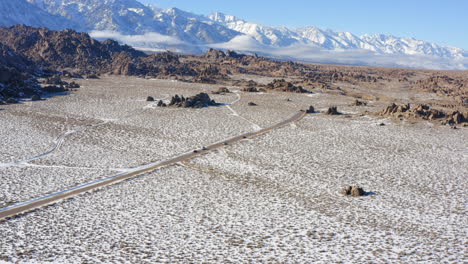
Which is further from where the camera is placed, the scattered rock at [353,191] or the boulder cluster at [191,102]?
the boulder cluster at [191,102]

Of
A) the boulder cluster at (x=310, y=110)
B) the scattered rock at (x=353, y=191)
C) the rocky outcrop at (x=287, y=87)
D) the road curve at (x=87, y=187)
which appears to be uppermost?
the rocky outcrop at (x=287, y=87)

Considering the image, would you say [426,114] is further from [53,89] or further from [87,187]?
[53,89]

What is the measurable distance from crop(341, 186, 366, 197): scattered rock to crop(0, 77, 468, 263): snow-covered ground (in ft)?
1.42

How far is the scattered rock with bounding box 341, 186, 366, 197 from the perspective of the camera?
15914 millimetres

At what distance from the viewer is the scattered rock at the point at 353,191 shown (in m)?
15.9

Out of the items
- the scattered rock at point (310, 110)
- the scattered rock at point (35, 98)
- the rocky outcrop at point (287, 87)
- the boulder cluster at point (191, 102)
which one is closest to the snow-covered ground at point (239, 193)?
the scattered rock at point (310, 110)

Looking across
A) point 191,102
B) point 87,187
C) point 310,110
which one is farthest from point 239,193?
point 191,102

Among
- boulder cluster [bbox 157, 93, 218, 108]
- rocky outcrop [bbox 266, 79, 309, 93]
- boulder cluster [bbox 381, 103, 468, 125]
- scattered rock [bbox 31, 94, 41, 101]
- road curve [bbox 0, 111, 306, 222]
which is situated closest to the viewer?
road curve [bbox 0, 111, 306, 222]

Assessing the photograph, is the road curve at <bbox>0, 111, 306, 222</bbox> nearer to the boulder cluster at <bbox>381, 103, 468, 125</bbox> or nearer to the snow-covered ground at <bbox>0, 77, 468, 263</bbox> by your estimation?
the snow-covered ground at <bbox>0, 77, 468, 263</bbox>

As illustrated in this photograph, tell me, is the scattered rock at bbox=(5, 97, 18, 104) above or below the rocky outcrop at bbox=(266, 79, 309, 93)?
below

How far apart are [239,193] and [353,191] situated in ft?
15.2

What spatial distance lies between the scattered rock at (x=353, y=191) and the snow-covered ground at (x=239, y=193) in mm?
433

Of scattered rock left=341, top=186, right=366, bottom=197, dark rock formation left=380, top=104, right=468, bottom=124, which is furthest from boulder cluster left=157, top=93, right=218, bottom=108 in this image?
scattered rock left=341, top=186, right=366, bottom=197

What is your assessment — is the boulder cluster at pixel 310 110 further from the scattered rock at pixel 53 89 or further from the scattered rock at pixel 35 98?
the scattered rock at pixel 53 89
